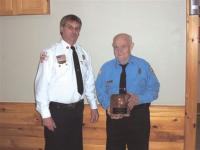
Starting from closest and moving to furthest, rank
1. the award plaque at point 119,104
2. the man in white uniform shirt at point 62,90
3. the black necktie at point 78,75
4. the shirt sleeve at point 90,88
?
1. the award plaque at point 119,104
2. the man in white uniform shirt at point 62,90
3. the black necktie at point 78,75
4. the shirt sleeve at point 90,88

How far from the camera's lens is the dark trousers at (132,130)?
246 centimetres

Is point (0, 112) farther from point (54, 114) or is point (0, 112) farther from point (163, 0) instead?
point (163, 0)

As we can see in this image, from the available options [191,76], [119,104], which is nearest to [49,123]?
[119,104]

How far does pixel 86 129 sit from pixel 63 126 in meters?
0.61

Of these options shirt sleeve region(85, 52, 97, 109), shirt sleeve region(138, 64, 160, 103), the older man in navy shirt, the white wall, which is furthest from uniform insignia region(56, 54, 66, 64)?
shirt sleeve region(138, 64, 160, 103)

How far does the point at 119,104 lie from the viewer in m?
2.31

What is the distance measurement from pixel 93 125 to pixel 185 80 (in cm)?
95

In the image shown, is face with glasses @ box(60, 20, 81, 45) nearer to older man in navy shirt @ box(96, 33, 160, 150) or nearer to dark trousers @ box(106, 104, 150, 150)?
older man in navy shirt @ box(96, 33, 160, 150)

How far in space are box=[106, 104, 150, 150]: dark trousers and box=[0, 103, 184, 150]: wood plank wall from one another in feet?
1.43

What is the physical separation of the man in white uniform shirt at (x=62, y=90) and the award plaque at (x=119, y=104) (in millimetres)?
333

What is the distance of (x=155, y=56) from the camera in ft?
9.43

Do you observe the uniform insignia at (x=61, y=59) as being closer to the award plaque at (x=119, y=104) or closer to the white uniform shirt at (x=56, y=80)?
the white uniform shirt at (x=56, y=80)

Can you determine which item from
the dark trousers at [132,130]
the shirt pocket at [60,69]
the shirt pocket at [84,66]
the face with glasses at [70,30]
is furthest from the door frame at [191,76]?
the shirt pocket at [60,69]

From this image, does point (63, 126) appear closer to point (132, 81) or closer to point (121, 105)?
point (121, 105)
